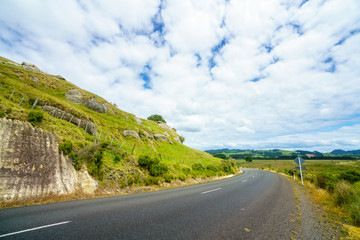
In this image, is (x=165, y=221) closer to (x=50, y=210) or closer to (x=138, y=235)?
(x=138, y=235)

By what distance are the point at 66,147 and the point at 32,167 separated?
2.55 metres

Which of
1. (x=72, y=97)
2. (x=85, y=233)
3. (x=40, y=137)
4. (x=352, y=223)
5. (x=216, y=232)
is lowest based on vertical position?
(x=85, y=233)

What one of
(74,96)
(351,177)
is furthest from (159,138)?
(351,177)

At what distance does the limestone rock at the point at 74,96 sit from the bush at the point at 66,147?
3449 centimetres

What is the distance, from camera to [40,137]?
10.7 metres

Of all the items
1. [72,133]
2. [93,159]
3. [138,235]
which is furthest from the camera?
[72,133]

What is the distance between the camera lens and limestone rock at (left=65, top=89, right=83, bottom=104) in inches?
1559

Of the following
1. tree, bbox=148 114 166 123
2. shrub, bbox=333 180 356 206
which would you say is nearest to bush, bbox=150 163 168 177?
shrub, bbox=333 180 356 206

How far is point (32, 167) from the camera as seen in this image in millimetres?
9102

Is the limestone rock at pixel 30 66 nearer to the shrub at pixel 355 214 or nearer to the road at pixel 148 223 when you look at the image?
the road at pixel 148 223

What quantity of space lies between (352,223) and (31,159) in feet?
53.9

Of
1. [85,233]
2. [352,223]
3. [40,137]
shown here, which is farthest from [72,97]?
[352,223]

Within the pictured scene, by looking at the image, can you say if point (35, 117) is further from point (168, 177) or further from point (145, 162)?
point (168, 177)

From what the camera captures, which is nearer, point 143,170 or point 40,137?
point 40,137
